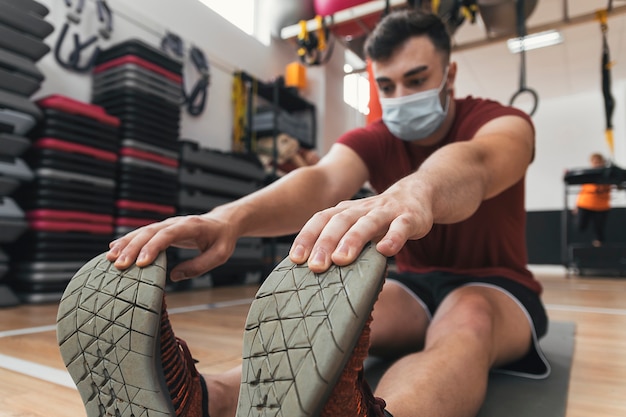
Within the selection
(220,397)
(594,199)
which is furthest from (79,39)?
(594,199)

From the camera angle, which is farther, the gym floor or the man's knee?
the man's knee

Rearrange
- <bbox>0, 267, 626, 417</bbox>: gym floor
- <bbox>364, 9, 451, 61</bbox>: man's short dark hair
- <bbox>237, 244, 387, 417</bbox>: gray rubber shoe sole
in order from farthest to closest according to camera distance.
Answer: <bbox>364, 9, 451, 61</bbox>: man's short dark hair < <bbox>0, 267, 626, 417</bbox>: gym floor < <bbox>237, 244, 387, 417</bbox>: gray rubber shoe sole

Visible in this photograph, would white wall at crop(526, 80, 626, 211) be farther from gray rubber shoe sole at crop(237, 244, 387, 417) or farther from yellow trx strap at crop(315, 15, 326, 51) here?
gray rubber shoe sole at crop(237, 244, 387, 417)

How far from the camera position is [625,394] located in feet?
3.03

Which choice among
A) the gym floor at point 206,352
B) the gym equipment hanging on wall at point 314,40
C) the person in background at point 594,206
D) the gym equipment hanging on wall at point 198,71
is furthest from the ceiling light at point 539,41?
the gym floor at point 206,352

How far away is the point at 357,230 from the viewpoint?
0.46 m

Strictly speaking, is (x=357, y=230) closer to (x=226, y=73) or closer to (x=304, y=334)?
(x=304, y=334)

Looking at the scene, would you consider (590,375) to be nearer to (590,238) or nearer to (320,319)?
(320,319)

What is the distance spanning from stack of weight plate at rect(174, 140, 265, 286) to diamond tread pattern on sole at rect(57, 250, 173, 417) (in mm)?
2086

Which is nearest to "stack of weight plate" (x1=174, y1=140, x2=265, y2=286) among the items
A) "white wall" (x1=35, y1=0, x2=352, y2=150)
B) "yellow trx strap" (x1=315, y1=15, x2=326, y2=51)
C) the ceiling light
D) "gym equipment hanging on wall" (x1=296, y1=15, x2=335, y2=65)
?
"white wall" (x1=35, y1=0, x2=352, y2=150)

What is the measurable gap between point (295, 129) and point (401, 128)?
2.67m

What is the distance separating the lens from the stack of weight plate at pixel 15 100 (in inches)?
76.0

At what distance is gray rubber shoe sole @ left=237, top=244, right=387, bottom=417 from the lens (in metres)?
0.40

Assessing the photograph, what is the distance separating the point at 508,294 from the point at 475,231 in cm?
16
